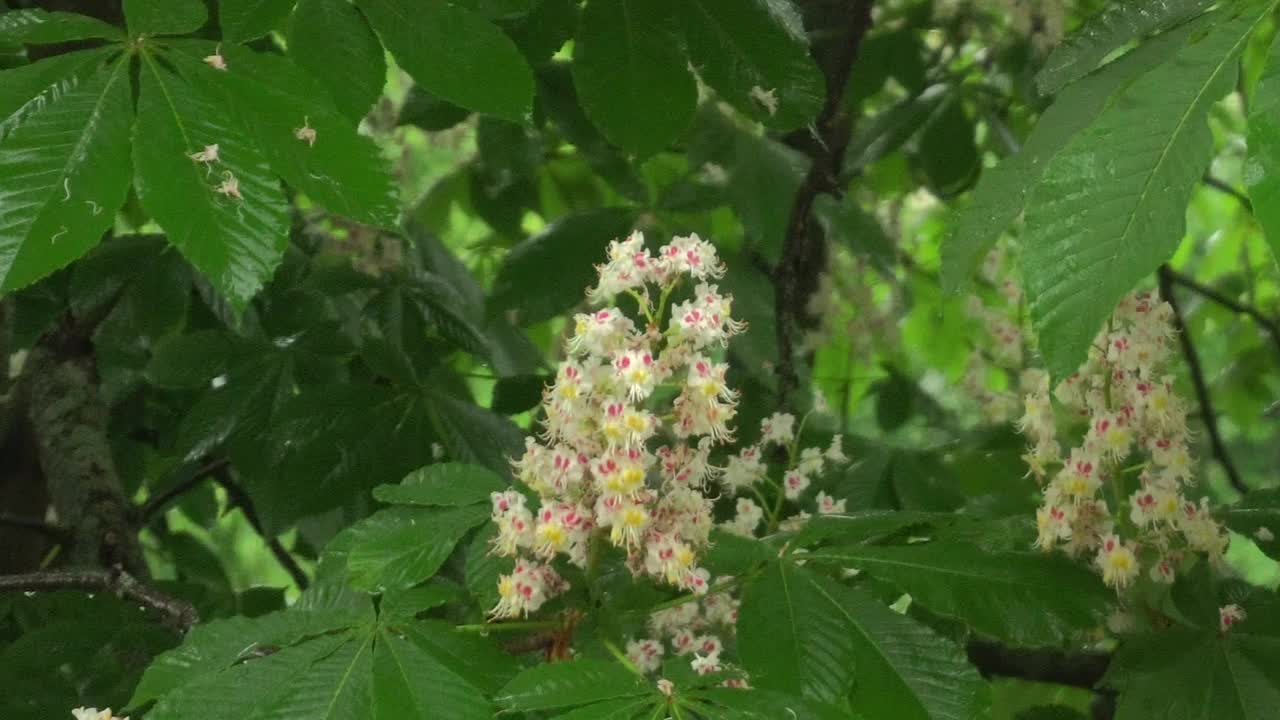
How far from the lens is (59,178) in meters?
0.84

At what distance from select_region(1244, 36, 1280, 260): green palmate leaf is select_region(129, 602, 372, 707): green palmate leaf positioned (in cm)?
54

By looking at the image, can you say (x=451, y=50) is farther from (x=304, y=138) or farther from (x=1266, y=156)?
(x=1266, y=156)

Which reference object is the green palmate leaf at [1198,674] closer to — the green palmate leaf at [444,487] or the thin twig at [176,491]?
the green palmate leaf at [444,487]

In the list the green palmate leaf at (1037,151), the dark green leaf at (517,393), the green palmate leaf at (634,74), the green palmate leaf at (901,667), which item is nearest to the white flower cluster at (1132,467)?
the green palmate leaf at (901,667)

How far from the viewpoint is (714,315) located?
2.93 ft

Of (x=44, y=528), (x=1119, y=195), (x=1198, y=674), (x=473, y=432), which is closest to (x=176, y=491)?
(x=44, y=528)

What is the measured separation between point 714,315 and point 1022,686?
865mm

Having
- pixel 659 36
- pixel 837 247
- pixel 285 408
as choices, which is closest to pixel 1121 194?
pixel 659 36

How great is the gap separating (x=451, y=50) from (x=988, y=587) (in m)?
0.51

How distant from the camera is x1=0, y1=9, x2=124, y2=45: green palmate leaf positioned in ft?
3.07

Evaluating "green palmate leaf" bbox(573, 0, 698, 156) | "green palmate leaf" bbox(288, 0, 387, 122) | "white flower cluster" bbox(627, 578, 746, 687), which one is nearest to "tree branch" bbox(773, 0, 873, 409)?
"green palmate leaf" bbox(573, 0, 698, 156)

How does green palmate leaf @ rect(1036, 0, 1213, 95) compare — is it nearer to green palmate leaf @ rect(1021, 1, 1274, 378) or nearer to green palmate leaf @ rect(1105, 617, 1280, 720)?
green palmate leaf @ rect(1021, 1, 1274, 378)

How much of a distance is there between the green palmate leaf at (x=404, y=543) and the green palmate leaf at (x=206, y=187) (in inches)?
6.4

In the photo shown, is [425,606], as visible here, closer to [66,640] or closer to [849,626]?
[849,626]
